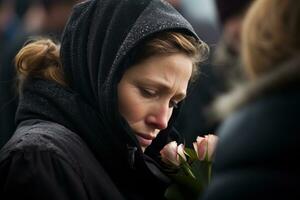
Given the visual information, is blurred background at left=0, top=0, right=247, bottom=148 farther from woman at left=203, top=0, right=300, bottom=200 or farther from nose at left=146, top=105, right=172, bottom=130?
woman at left=203, top=0, right=300, bottom=200

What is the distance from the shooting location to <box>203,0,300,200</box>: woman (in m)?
1.93

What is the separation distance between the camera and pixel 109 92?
3.11m

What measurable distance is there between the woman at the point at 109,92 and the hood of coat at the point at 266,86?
1.04 metres

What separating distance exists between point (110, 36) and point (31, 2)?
461 centimetres

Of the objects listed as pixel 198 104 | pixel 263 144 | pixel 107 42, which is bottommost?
pixel 198 104

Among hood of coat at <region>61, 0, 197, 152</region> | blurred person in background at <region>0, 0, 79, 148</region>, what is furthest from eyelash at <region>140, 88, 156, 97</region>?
blurred person in background at <region>0, 0, 79, 148</region>

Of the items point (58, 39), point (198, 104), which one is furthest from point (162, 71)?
point (198, 104)

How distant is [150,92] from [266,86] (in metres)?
1.30

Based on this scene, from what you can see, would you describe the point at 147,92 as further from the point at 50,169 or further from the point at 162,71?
the point at 50,169

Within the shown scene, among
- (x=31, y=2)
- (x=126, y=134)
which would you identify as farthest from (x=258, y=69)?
(x=31, y=2)

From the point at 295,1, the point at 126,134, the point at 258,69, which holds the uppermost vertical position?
the point at 295,1

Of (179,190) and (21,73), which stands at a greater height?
(21,73)

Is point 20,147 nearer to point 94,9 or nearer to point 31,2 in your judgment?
point 94,9

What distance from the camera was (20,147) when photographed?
9.78ft
